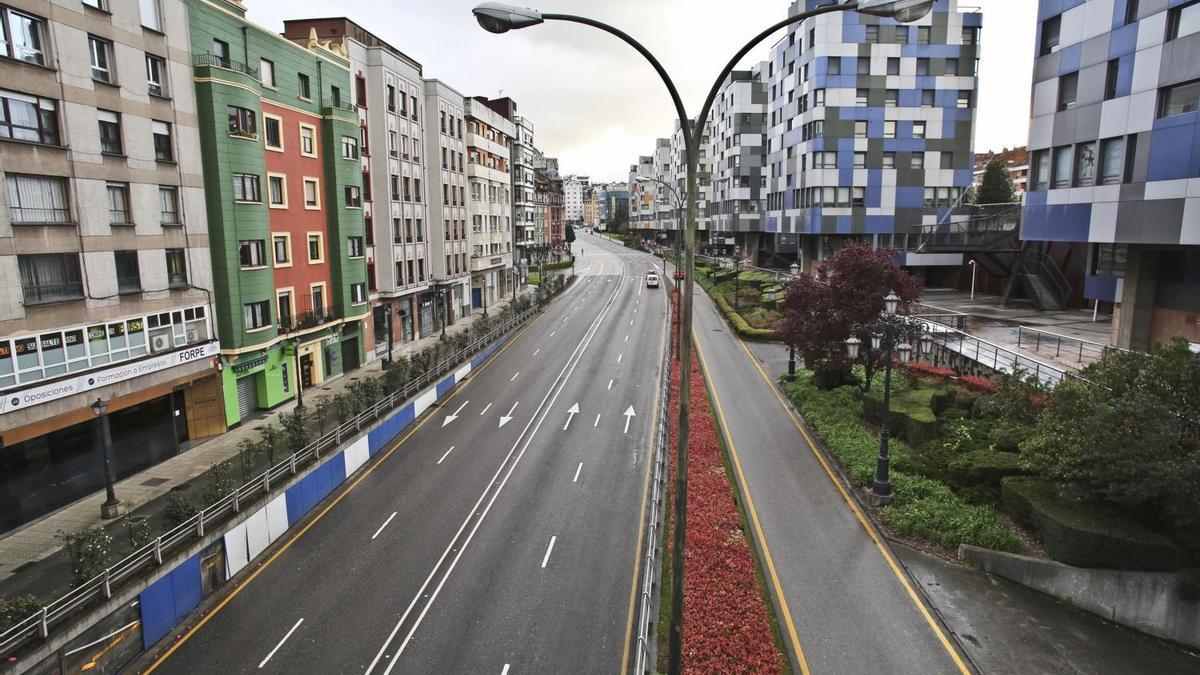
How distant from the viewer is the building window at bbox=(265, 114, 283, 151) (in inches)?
1217

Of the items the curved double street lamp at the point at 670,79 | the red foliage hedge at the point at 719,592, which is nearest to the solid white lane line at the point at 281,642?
the red foliage hedge at the point at 719,592

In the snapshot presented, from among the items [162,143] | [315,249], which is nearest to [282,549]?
[162,143]

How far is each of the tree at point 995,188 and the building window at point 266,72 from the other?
80.3m

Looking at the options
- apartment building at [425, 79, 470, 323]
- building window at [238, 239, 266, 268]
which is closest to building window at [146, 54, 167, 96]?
building window at [238, 239, 266, 268]

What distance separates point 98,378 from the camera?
21.5 m

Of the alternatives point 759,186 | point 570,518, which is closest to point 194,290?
point 570,518

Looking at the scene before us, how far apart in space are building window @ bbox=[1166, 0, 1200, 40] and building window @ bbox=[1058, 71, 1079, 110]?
157 inches

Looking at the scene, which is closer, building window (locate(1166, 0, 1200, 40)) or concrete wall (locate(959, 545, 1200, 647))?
concrete wall (locate(959, 545, 1200, 647))

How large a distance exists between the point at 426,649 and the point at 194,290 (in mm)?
19536

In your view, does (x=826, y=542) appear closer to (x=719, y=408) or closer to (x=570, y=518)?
(x=570, y=518)

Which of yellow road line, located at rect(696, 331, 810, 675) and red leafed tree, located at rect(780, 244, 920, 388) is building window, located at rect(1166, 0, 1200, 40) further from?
yellow road line, located at rect(696, 331, 810, 675)

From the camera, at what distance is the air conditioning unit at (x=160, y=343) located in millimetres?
23953

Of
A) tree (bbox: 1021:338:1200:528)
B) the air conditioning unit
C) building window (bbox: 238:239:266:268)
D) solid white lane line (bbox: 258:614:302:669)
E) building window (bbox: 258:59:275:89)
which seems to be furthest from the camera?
building window (bbox: 258:59:275:89)

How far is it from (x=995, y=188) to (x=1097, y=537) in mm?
81211
